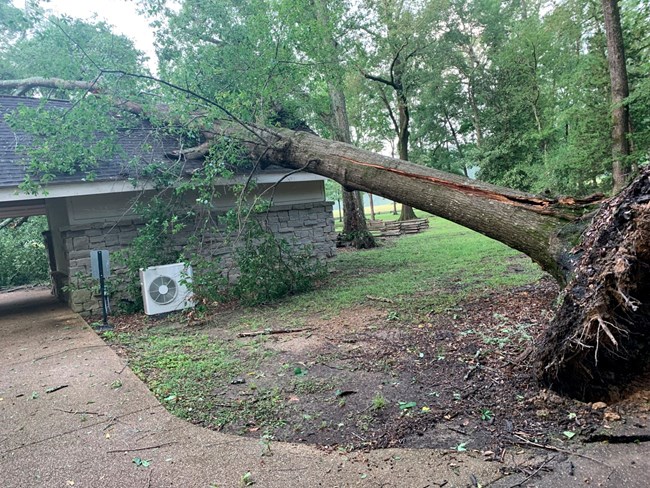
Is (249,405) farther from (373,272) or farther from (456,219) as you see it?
(373,272)

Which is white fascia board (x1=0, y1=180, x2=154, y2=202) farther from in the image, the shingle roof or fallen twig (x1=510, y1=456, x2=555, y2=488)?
fallen twig (x1=510, y1=456, x2=555, y2=488)

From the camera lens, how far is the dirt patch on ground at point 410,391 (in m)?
2.34

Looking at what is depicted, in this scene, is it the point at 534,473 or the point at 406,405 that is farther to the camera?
the point at 406,405

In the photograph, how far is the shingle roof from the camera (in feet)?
19.7

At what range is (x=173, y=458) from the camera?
90.3 inches

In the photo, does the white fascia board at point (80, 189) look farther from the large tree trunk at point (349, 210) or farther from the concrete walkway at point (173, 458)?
the large tree trunk at point (349, 210)

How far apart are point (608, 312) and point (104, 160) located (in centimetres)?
715

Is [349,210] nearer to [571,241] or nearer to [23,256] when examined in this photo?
[571,241]

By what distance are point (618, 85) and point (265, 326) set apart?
8.47m

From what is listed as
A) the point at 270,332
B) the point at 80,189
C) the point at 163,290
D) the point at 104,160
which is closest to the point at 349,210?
the point at 104,160

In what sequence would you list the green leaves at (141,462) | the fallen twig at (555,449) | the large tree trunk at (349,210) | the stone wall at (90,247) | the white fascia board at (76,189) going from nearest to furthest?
the fallen twig at (555,449) < the green leaves at (141,462) < the white fascia board at (76,189) < the stone wall at (90,247) < the large tree trunk at (349,210)

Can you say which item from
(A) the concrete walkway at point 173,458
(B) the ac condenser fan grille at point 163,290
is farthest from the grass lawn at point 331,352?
(B) the ac condenser fan grille at point 163,290

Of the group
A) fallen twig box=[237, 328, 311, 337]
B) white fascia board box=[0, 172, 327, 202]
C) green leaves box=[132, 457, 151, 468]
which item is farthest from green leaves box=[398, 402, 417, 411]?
white fascia board box=[0, 172, 327, 202]

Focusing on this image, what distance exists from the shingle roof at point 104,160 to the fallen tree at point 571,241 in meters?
1.28
